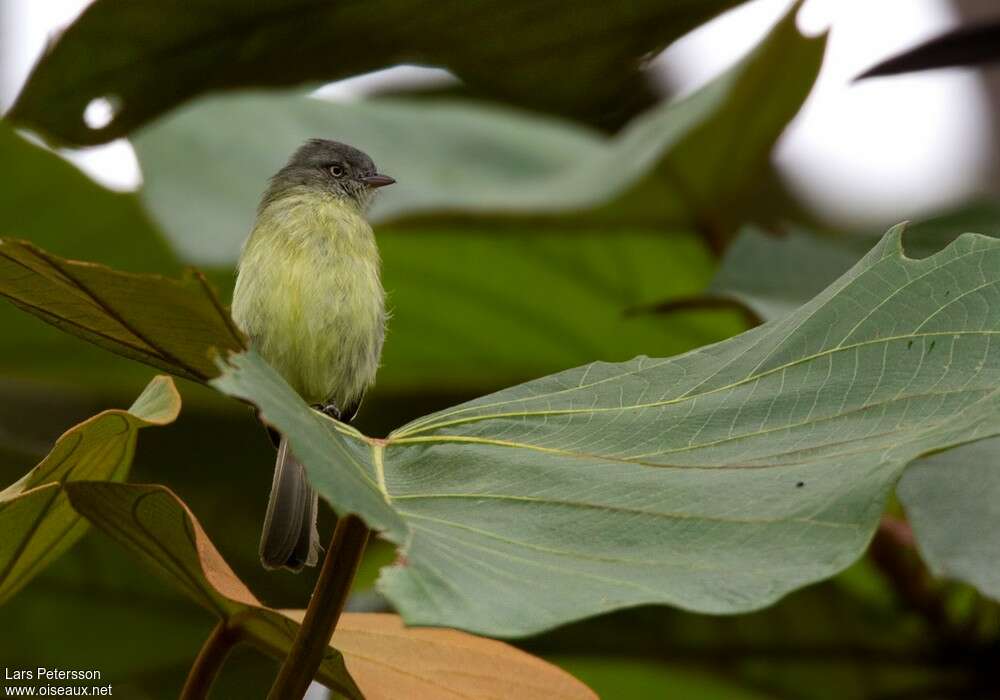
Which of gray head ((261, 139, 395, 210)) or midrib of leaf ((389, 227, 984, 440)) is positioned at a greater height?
gray head ((261, 139, 395, 210))

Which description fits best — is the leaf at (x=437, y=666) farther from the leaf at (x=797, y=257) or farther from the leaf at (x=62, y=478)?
the leaf at (x=797, y=257)

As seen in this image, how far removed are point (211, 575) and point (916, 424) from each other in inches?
26.0

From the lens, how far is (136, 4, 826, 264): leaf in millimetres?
2262

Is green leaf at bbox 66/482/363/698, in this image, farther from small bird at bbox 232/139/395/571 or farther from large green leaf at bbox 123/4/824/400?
large green leaf at bbox 123/4/824/400

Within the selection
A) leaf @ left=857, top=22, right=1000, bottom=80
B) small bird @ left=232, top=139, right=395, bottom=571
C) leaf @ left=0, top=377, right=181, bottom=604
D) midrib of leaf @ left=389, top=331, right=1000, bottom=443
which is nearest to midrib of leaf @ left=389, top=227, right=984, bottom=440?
midrib of leaf @ left=389, top=331, right=1000, bottom=443

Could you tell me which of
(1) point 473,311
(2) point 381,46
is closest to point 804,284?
(2) point 381,46

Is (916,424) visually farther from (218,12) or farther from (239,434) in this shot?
(239,434)

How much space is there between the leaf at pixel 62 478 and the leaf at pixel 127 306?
5 centimetres

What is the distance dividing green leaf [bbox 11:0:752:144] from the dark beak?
0.74m

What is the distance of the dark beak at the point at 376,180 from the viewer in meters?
3.00

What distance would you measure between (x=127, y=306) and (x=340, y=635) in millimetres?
469

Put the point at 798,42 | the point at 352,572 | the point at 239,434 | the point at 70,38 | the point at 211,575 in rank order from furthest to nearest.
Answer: the point at 239,434, the point at 798,42, the point at 70,38, the point at 211,575, the point at 352,572

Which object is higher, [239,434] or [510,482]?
[239,434]

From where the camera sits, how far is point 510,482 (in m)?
1.16
